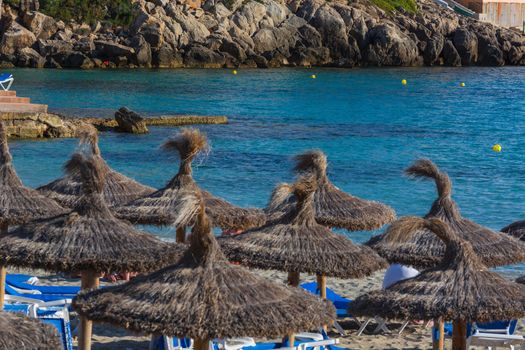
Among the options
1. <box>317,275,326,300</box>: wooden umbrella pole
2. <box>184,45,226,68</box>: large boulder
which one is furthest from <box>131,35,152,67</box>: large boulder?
<box>317,275,326,300</box>: wooden umbrella pole

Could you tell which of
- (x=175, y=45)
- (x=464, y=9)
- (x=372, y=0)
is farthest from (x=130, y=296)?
(x=464, y=9)

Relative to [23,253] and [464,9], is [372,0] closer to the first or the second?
[464,9]

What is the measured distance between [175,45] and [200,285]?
60179 mm

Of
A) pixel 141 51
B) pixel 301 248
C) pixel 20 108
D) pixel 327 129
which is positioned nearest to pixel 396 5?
pixel 141 51

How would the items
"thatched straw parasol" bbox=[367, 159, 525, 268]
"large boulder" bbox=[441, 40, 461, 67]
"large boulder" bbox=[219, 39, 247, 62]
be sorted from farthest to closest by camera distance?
1. "large boulder" bbox=[441, 40, 461, 67]
2. "large boulder" bbox=[219, 39, 247, 62]
3. "thatched straw parasol" bbox=[367, 159, 525, 268]

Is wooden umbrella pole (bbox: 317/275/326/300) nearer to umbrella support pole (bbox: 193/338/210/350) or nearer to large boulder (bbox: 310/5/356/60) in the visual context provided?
umbrella support pole (bbox: 193/338/210/350)

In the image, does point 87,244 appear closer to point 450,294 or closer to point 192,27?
point 450,294

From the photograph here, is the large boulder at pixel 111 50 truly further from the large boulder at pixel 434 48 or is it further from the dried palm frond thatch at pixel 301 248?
the dried palm frond thatch at pixel 301 248

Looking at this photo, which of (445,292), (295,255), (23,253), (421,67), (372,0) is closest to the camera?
(445,292)

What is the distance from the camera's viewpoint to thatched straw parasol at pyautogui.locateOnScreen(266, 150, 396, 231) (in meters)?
11.7

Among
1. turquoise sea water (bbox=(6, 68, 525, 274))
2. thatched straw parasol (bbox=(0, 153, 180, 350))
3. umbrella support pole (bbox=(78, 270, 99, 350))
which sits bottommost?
turquoise sea water (bbox=(6, 68, 525, 274))

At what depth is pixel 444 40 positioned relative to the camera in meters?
76.9

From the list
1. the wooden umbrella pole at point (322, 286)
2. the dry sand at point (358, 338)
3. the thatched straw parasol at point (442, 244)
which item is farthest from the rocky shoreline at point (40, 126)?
the thatched straw parasol at point (442, 244)

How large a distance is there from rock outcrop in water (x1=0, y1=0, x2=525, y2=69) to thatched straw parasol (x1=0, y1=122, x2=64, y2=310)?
173ft
